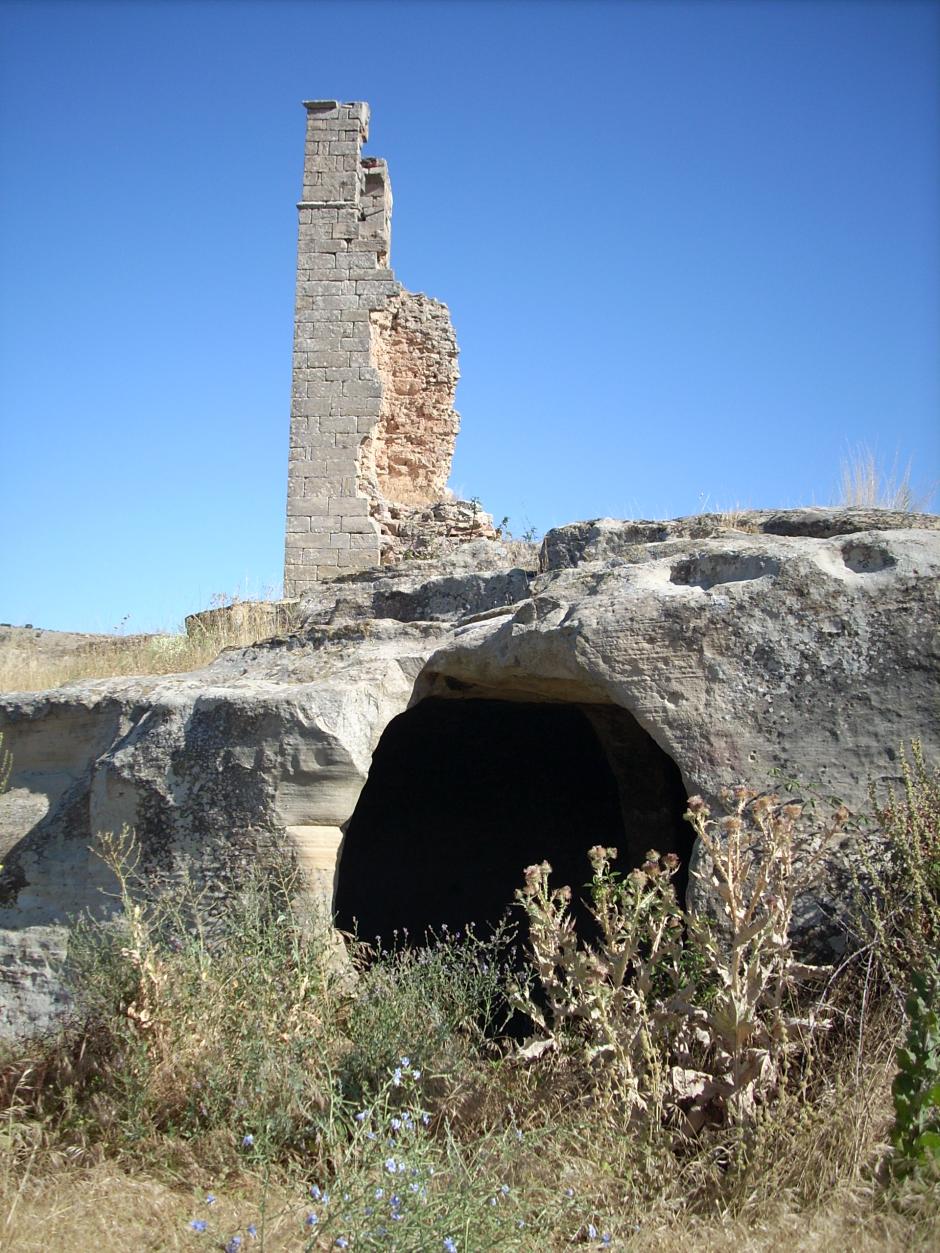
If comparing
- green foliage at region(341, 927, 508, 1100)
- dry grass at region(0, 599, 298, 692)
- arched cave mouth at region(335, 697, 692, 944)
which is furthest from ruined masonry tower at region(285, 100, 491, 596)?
green foliage at region(341, 927, 508, 1100)

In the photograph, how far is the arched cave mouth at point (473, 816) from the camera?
650cm

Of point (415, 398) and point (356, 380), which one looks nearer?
point (356, 380)

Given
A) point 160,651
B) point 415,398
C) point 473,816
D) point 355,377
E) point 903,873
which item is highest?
point 355,377

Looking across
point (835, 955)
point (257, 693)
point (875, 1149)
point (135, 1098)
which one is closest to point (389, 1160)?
point (135, 1098)

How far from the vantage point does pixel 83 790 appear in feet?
14.5

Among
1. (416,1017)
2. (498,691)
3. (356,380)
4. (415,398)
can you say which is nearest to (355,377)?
(356,380)

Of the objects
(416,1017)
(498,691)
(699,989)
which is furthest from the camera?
(498,691)

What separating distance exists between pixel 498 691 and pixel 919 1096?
238 centimetres

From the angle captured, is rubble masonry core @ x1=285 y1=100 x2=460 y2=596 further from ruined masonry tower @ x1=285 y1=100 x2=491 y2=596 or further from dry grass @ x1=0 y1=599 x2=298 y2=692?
dry grass @ x1=0 y1=599 x2=298 y2=692

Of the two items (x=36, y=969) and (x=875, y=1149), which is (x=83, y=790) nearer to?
(x=36, y=969)

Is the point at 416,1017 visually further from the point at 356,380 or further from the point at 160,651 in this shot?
the point at 356,380

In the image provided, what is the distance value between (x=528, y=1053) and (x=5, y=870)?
2.20 m

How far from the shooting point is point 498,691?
15.5 ft

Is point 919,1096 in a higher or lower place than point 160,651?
lower
